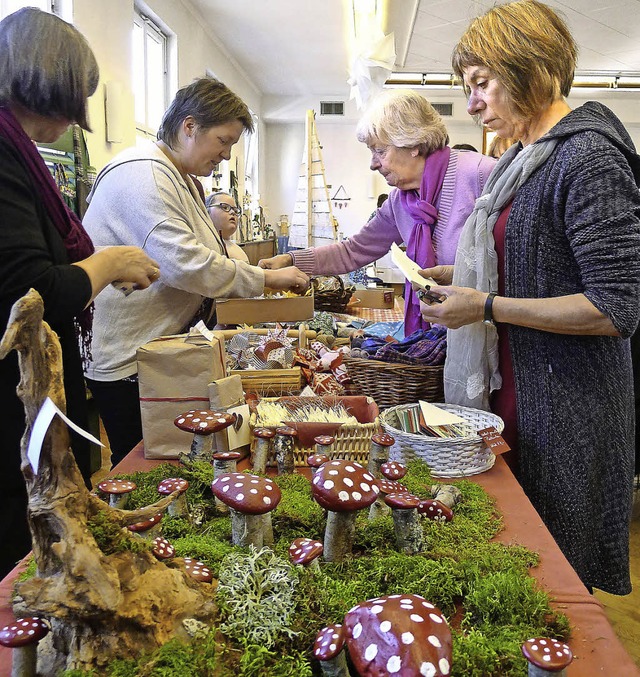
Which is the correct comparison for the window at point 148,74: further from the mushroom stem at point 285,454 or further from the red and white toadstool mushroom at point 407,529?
the red and white toadstool mushroom at point 407,529

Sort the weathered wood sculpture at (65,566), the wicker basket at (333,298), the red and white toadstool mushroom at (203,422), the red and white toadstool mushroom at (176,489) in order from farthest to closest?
the wicker basket at (333,298), the red and white toadstool mushroom at (203,422), the red and white toadstool mushroom at (176,489), the weathered wood sculpture at (65,566)

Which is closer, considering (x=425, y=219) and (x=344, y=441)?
(x=344, y=441)

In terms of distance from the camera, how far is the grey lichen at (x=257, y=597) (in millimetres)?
788

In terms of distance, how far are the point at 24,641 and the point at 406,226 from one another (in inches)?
80.2

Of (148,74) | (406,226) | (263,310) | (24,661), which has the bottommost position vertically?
(24,661)

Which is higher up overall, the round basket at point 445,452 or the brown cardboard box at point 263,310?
the brown cardboard box at point 263,310

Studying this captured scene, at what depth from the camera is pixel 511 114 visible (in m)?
1.50

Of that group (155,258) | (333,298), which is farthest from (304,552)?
(333,298)

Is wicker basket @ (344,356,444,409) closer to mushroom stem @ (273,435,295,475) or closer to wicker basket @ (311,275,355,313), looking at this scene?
mushroom stem @ (273,435,295,475)

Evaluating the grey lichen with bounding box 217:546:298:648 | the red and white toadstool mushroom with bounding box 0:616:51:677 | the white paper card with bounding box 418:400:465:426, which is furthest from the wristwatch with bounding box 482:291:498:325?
the red and white toadstool mushroom with bounding box 0:616:51:677

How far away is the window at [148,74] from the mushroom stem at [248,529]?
5.12 meters

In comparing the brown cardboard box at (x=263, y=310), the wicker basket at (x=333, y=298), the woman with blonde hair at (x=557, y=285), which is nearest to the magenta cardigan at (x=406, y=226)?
the brown cardboard box at (x=263, y=310)

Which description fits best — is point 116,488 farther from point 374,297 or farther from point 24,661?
point 374,297

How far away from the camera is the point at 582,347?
1.44m
